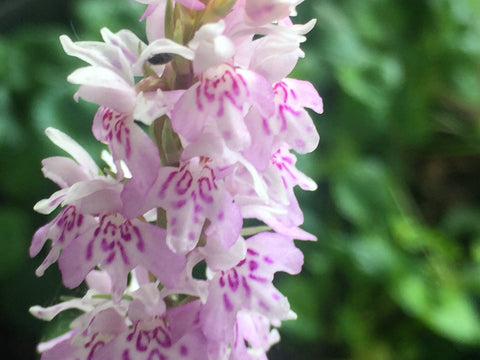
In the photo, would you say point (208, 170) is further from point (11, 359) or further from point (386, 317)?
point (386, 317)

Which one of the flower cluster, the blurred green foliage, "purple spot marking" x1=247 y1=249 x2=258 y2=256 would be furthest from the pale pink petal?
the blurred green foliage

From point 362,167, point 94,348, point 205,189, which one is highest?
point 205,189

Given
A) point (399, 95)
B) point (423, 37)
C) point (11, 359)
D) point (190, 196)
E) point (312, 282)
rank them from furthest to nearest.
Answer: point (423, 37) < point (399, 95) < point (312, 282) < point (11, 359) < point (190, 196)

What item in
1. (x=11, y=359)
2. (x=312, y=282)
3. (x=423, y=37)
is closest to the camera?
(x=11, y=359)

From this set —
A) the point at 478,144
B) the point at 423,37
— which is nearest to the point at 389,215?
the point at 478,144

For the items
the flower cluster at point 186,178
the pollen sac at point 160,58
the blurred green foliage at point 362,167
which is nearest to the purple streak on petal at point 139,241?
the flower cluster at point 186,178

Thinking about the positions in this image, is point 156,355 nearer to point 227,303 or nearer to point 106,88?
point 227,303

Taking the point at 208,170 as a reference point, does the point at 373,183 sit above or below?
below

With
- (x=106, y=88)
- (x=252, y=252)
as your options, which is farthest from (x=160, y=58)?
(x=252, y=252)
